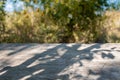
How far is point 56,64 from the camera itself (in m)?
5.02

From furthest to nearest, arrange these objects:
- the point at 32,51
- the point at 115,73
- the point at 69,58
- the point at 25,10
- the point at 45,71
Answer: the point at 25,10 < the point at 32,51 < the point at 69,58 < the point at 45,71 < the point at 115,73

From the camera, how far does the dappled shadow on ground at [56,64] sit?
14.7 feet

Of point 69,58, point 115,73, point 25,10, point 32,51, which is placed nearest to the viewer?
point 115,73

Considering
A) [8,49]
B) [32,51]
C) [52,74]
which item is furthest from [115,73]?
[8,49]

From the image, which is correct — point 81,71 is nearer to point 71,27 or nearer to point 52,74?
point 52,74

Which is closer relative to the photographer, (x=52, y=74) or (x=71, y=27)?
(x=52, y=74)

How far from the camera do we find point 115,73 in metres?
4.36

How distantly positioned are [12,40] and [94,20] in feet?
9.69

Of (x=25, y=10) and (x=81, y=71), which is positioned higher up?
(x=25, y=10)

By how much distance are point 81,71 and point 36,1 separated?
6388mm

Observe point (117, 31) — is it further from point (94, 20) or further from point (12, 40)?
point (12, 40)

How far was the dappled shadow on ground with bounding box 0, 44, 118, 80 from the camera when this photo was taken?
177 inches

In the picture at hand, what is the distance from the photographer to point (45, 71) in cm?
470

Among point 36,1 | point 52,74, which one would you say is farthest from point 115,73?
point 36,1
